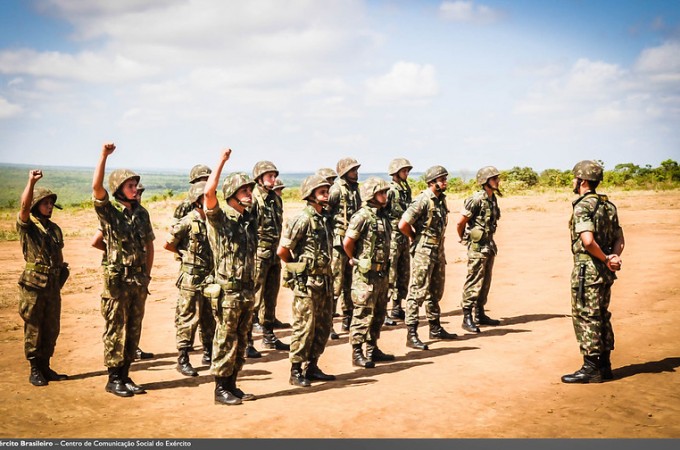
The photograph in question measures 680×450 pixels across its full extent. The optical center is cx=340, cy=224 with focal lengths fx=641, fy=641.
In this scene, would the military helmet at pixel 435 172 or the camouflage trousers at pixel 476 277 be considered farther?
the camouflage trousers at pixel 476 277

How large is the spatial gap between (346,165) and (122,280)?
17.6 ft

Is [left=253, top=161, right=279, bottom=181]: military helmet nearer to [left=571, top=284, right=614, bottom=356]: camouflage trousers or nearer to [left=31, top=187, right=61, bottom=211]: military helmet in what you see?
[left=31, top=187, right=61, bottom=211]: military helmet

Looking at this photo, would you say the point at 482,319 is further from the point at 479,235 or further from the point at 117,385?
the point at 117,385

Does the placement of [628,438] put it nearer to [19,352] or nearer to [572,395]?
[572,395]

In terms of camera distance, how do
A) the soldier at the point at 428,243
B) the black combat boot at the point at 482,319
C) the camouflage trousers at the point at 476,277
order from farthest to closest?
the black combat boot at the point at 482,319 → the camouflage trousers at the point at 476,277 → the soldier at the point at 428,243

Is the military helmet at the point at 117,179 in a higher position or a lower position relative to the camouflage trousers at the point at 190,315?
higher

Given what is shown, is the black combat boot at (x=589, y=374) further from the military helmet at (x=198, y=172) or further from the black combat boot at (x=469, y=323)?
the military helmet at (x=198, y=172)

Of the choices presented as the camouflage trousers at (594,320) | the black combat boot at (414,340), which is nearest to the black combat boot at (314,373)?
the black combat boot at (414,340)

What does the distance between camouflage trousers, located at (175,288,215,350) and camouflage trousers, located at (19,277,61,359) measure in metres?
1.57

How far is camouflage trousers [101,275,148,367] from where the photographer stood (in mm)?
7570

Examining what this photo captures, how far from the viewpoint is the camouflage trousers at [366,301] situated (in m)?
8.72

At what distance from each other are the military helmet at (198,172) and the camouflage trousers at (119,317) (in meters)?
2.70

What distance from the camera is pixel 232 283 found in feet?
23.4

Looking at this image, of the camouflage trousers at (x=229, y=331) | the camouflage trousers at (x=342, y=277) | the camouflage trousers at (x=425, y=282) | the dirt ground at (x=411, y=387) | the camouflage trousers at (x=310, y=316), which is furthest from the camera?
the camouflage trousers at (x=342, y=277)
